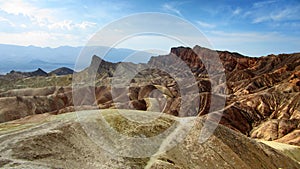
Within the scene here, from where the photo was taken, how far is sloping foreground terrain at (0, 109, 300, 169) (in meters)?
46.1

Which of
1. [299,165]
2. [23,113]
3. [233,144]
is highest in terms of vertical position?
[233,144]

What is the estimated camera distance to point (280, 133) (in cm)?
15312

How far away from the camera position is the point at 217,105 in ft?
635

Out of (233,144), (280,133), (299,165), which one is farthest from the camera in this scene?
(280,133)

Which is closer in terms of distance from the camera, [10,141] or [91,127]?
[10,141]

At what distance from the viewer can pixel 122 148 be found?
53.2 metres

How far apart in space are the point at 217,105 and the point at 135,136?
143m

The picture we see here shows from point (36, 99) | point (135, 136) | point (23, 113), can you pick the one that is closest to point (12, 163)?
point (135, 136)

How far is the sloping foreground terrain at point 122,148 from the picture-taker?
4612cm

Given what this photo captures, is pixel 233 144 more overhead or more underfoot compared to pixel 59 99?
more overhead

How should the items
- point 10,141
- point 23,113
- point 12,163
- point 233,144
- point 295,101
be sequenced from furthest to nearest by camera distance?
1. point 295,101
2. point 23,113
3. point 233,144
4. point 10,141
5. point 12,163

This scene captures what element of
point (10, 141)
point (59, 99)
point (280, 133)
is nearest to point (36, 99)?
point (59, 99)

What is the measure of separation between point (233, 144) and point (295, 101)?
138067 millimetres

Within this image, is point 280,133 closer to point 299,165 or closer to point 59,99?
point 299,165
